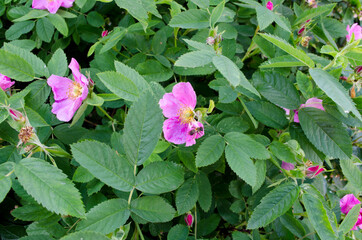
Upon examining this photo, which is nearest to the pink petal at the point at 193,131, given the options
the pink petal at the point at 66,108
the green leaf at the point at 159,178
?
the green leaf at the point at 159,178

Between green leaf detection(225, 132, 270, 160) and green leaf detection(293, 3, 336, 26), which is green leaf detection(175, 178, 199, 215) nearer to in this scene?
green leaf detection(225, 132, 270, 160)

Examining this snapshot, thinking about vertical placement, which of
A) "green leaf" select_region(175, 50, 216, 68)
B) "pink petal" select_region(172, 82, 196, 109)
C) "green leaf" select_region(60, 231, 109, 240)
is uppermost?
"green leaf" select_region(175, 50, 216, 68)

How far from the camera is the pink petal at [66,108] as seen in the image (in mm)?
896

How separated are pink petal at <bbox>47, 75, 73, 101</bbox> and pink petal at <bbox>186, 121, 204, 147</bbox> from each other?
1.42ft

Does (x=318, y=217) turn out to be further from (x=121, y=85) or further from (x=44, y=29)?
(x=44, y=29)

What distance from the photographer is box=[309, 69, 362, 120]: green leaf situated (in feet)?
2.23

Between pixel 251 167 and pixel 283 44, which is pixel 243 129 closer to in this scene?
pixel 251 167

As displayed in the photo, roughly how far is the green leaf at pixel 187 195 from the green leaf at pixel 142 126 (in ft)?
1.03

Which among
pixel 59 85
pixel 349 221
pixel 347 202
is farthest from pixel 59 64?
pixel 347 202

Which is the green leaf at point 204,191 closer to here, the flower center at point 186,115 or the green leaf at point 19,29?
the flower center at point 186,115

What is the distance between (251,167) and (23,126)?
25.8 inches

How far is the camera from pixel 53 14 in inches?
47.3

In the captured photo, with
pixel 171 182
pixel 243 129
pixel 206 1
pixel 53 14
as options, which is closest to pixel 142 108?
pixel 171 182

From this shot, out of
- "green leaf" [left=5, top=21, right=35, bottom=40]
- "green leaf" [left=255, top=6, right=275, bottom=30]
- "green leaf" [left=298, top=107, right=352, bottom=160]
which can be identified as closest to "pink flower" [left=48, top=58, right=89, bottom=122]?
"green leaf" [left=5, top=21, right=35, bottom=40]
